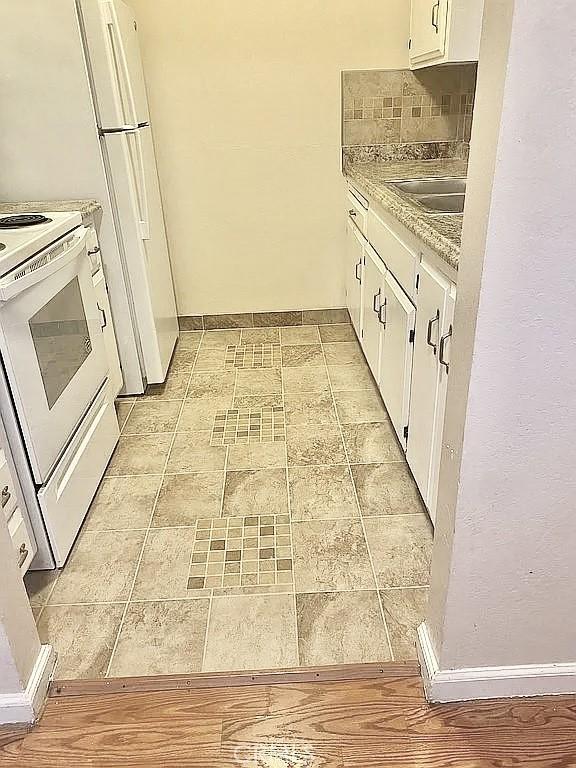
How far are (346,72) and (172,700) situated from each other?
3.08 meters

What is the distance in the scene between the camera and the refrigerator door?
2598 mm

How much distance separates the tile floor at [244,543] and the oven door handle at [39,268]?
2.83 ft

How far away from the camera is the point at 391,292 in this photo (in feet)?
7.57

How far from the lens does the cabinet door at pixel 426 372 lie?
5.53 feet

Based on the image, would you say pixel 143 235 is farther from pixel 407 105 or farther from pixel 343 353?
pixel 407 105

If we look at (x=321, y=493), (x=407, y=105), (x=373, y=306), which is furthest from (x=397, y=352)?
(x=407, y=105)

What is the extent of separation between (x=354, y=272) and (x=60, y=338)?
1774 millimetres

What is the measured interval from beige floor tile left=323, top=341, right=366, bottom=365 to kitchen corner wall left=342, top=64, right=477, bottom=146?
3.70ft

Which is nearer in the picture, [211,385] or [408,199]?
[408,199]

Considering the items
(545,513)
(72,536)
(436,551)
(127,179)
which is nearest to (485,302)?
(545,513)

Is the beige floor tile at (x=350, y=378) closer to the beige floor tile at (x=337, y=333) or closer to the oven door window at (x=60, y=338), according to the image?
the beige floor tile at (x=337, y=333)

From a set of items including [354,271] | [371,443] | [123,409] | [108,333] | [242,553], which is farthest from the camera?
[354,271]

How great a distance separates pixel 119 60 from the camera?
2.51 meters

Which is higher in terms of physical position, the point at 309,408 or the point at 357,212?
the point at 357,212
